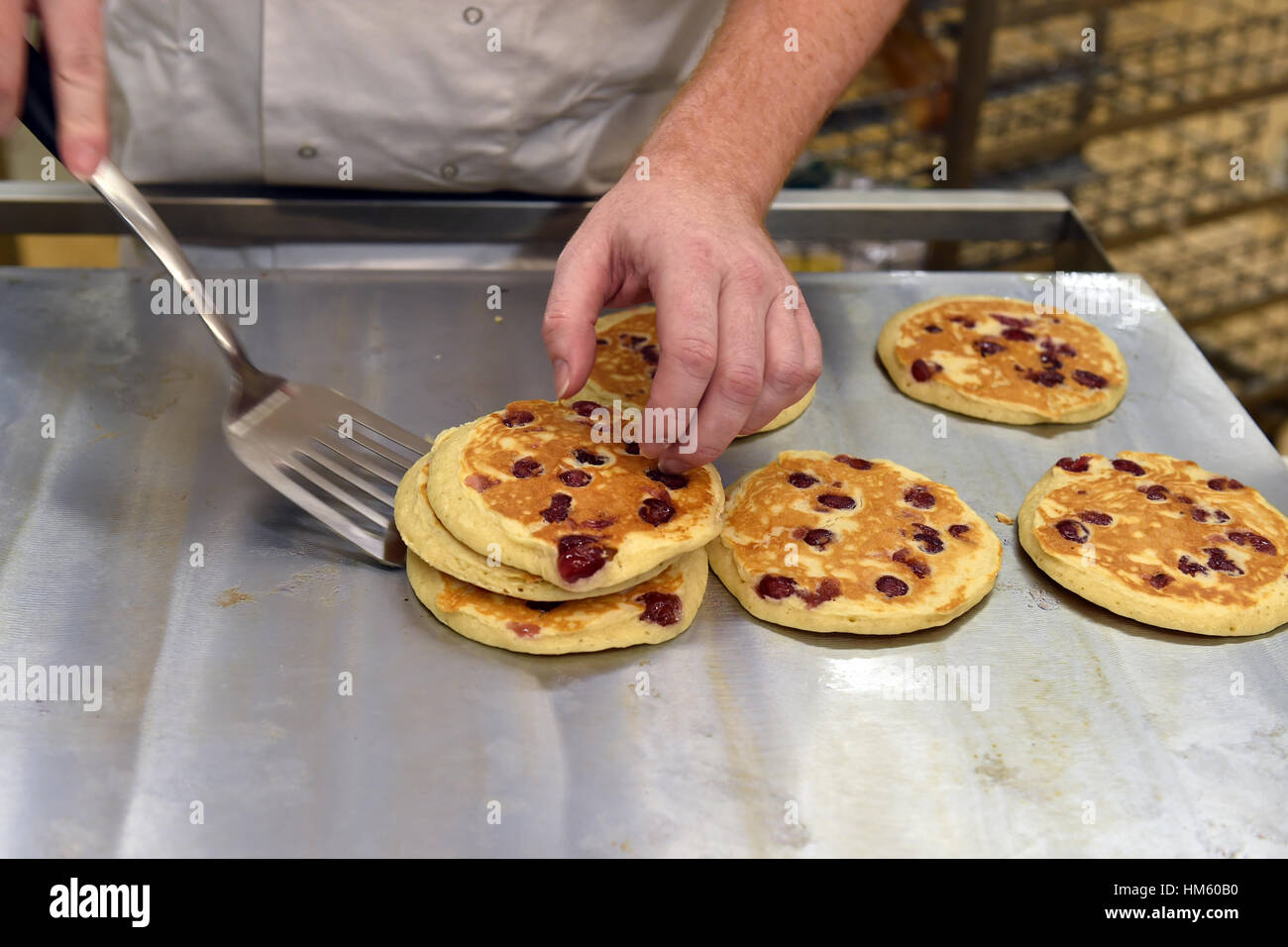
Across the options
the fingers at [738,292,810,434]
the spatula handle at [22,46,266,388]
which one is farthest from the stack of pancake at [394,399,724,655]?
the spatula handle at [22,46,266,388]

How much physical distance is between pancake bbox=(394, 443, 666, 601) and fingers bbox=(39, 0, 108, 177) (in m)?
0.79

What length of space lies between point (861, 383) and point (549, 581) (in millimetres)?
1047

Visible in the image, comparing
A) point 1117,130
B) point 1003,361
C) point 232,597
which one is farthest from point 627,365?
point 1117,130

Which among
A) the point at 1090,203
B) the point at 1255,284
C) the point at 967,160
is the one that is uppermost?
the point at 967,160

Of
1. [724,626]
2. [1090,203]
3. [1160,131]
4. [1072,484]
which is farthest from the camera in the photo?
[1160,131]

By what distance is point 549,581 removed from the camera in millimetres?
1753

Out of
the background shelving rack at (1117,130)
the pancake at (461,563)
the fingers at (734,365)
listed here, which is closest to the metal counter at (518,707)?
the pancake at (461,563)

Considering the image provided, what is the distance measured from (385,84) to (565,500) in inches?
51.1

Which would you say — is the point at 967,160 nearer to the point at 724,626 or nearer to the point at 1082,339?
the point at 1082,339

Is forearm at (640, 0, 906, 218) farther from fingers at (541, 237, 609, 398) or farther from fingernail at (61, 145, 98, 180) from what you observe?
fingernail at (61, 145, 98, 180)

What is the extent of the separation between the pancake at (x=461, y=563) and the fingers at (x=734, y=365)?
23cm

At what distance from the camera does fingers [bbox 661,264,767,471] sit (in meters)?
1.74

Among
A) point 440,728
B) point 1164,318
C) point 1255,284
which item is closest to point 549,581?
point 440,728

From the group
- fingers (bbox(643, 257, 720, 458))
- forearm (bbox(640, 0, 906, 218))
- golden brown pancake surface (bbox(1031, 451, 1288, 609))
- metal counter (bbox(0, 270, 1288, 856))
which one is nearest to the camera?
metal counter (bbox(0, 270, 1288, 856))
